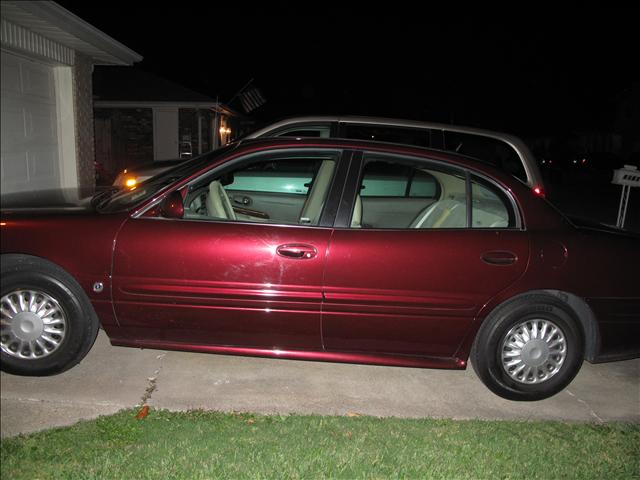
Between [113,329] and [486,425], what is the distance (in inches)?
96.1

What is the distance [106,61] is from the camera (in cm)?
910

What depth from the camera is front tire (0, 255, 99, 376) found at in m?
3.63

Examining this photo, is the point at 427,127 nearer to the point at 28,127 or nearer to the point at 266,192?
the point at 266,192

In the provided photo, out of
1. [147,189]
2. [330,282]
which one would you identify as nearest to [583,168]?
[330,282]

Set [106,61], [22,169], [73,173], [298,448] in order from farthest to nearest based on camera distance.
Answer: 1. [106,61]
2. [73,173]
3. [22,169]
4. [298,448]

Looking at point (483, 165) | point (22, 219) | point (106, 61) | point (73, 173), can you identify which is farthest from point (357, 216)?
point (106, 61)

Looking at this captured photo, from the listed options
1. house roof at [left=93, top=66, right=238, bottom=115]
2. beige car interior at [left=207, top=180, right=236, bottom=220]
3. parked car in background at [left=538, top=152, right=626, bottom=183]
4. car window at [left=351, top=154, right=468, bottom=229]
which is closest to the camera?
car window at [left=351, top=154, right=468, bottom=229]

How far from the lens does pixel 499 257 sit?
3.69 meters

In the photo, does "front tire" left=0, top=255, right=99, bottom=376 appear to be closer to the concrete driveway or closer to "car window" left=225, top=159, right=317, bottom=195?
the concrete driveway

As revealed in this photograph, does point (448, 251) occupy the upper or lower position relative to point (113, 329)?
upper

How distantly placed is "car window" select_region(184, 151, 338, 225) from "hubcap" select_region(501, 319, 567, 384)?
1535 millimetres

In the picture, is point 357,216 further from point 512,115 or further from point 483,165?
point 512,115

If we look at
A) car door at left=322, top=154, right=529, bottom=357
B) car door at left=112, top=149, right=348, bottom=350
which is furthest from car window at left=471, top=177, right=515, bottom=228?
car door at left=112, top=149, right=348, bottom=350

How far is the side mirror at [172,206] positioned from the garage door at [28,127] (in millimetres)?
3150
